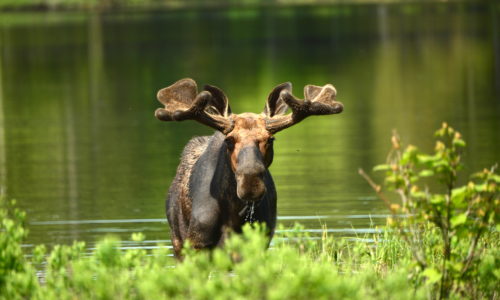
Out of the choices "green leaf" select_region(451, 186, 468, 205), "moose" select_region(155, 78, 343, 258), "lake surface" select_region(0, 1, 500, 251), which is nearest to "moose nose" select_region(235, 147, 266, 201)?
"moose" select_region(155, 78, 343, 258)

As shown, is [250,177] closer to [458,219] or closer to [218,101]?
[218,101]

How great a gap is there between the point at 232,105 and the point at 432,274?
2486cm

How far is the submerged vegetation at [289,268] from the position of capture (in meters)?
7.36

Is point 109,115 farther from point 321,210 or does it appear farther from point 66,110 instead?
point 321,210

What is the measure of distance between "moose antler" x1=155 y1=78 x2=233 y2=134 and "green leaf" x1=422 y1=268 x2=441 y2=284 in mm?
2293

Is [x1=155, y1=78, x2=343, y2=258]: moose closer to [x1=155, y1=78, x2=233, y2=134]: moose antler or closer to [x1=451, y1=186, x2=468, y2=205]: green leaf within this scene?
[x1=155, y1=78, x2=233, y2=134]: moose antler

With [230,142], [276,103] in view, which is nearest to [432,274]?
[230,142]

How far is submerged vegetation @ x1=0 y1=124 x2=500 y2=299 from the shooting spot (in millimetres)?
7363

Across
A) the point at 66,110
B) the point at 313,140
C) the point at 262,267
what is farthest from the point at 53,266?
the point at 66,110

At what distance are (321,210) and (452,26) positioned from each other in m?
64.2

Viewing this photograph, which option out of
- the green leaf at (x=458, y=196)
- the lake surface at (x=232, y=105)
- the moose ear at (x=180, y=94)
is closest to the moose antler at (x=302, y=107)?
the moose ear at (x=180, y=94)

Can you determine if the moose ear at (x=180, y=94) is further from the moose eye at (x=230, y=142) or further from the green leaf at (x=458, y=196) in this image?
the green leaf at (x=458, y=196)

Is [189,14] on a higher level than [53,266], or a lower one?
higher

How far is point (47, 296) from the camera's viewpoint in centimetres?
785
